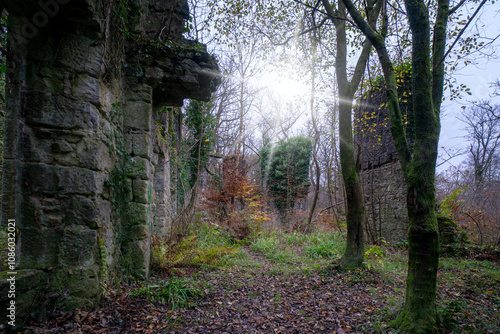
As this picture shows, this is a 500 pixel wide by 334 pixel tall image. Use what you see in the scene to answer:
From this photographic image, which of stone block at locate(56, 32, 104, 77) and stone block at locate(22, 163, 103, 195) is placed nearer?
stone block at locate(22, 163, 103, 195)

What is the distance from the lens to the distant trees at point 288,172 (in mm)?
12484

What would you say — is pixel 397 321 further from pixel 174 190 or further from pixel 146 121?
pixel 174 190

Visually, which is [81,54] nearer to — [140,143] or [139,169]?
[140,143]

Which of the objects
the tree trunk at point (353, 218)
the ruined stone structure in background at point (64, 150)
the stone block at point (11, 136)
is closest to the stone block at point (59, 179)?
the ruined stone structure in background at point (64, 150)

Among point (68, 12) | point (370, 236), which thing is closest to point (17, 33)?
point (68, 12)

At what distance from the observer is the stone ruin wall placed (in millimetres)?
7676

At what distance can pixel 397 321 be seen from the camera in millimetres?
2531

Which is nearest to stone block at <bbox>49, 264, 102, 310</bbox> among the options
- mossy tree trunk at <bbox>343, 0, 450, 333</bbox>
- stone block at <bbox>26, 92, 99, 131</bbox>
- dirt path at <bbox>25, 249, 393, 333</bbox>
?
dirt path at <bbox>25, 249, 393, 333</bbox>

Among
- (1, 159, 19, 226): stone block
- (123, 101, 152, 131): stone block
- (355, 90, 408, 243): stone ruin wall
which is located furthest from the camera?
(355, 90, 408, 243): stone ruin wall

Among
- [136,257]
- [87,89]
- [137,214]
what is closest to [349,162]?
[137,214]

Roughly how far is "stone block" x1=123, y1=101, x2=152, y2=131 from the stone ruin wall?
6092mm

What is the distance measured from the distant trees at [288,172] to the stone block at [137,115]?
916cm

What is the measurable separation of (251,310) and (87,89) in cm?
339

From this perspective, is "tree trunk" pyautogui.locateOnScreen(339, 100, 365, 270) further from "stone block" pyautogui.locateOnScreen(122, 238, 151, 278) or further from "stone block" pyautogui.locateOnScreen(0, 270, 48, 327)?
"stone block" pyautogui.locateOnScreen(0, 270, 48, 327)
